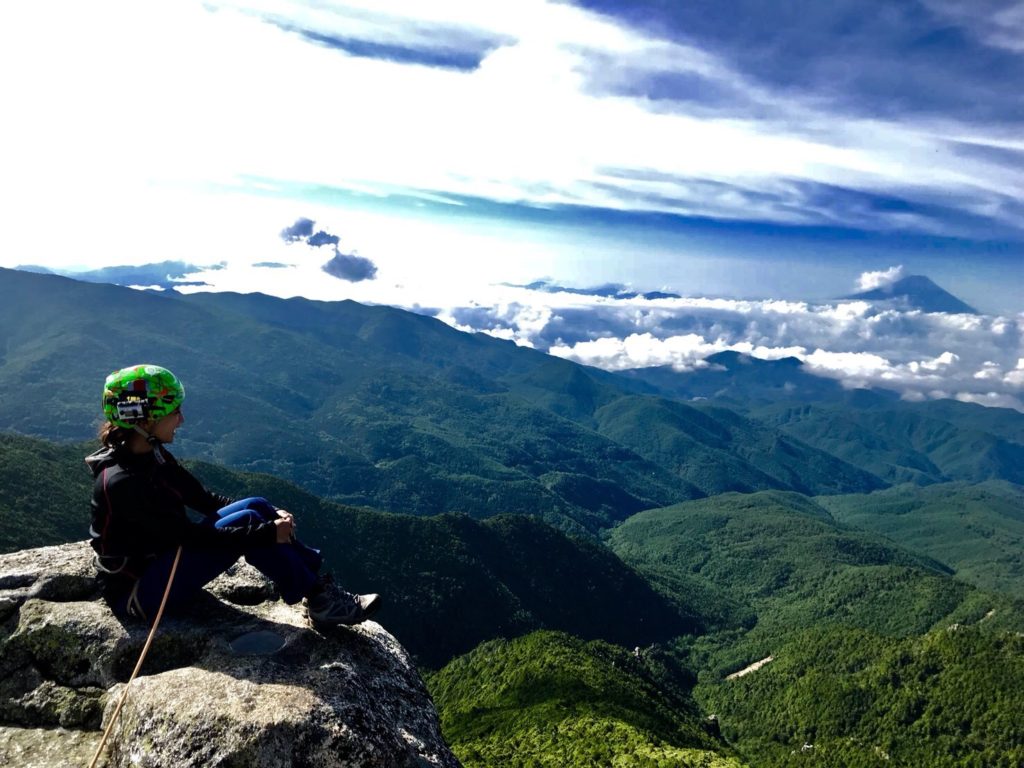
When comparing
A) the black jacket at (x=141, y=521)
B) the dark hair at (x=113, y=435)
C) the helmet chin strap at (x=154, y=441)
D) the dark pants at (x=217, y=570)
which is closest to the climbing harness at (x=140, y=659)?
the dark pants at (x=217, y=570)

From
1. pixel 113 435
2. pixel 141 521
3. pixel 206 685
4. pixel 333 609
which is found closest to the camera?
pixel 206 685

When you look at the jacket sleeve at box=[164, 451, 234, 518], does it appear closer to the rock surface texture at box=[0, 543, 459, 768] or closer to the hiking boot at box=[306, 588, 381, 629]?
the rock surface texture at box=[0, 543, 459, 768]

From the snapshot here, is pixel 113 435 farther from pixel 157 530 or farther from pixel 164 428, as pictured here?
pixel 157 530

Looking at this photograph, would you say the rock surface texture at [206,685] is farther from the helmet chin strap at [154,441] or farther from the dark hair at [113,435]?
the dark hair at [113,435]

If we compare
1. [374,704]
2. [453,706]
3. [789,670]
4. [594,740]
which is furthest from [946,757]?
[374,704]

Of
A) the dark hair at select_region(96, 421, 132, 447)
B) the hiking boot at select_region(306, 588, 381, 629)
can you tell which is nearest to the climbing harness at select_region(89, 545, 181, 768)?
the dark hair at select_region(96, 421, 132, 447)

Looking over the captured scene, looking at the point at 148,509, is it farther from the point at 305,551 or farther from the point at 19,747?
the point at 19,747

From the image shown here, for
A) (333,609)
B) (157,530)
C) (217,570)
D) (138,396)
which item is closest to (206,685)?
(333,609)
